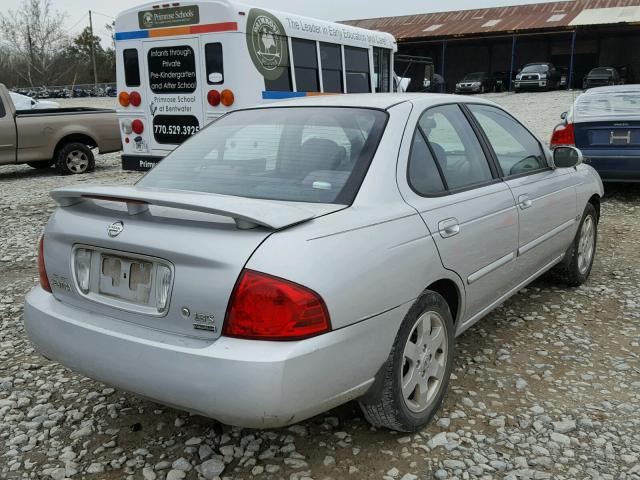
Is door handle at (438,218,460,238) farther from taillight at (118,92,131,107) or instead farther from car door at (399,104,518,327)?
taillight at (118,92,131,107)

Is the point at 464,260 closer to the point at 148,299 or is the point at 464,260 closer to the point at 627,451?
the point at 627,451

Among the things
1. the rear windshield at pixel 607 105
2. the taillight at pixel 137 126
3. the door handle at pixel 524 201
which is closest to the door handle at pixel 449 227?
the door handle at pixel 524 201

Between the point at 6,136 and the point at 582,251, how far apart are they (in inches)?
400

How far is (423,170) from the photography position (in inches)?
117

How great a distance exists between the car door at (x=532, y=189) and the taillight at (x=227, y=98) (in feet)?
16.8

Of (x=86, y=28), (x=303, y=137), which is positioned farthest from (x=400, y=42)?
(x=86, y=28)

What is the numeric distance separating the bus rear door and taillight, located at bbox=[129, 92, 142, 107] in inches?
8.6

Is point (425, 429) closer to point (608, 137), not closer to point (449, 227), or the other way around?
point (449, 227)

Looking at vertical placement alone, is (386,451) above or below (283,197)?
below

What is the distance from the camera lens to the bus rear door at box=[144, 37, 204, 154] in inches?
346

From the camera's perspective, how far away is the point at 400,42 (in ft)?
125

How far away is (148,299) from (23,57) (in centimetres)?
6604

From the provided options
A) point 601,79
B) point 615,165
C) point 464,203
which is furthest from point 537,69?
point 464,203

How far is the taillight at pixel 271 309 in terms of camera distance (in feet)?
7.05
